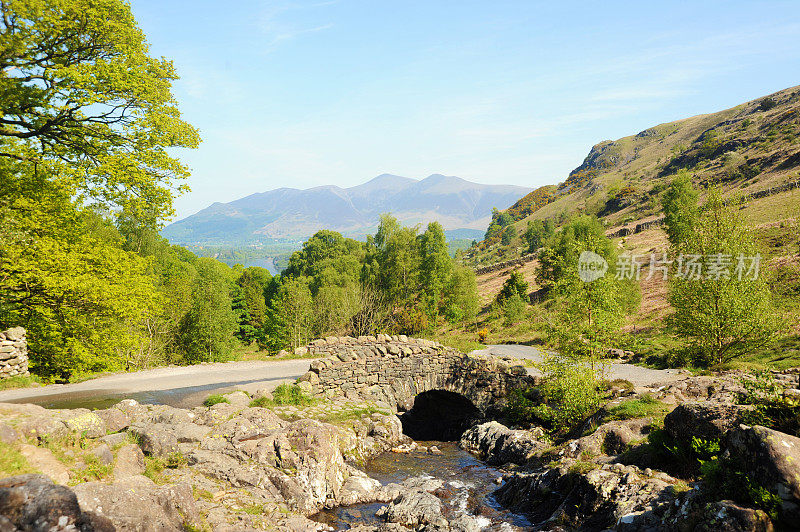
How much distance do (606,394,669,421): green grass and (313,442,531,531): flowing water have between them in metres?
5.05

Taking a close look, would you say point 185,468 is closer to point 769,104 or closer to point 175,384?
point 175,384

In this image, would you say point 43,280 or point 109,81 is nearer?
point 109,81

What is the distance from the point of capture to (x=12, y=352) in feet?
54.4

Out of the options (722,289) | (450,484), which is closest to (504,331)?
(722,289)

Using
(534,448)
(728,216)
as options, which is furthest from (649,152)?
(534,448)

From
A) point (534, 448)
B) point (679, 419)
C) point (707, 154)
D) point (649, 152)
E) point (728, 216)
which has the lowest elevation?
point (534, 448)

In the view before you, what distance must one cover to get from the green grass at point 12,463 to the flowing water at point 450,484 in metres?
7.53

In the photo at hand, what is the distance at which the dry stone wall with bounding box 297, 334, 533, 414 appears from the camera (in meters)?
19.9

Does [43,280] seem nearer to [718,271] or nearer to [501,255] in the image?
[718,271]

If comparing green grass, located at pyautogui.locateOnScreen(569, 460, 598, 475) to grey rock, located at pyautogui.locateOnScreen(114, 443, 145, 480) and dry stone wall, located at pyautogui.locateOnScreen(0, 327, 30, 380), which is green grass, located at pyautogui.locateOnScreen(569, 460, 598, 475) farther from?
dry stone wall, located at pyautogui.locateOnScreen(0, 327, 30, 380)

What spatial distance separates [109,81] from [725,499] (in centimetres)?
2074

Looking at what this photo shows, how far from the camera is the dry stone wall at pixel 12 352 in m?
16.3

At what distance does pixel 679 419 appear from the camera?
1013 centimetres

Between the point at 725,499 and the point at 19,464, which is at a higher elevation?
the point at 19,464
